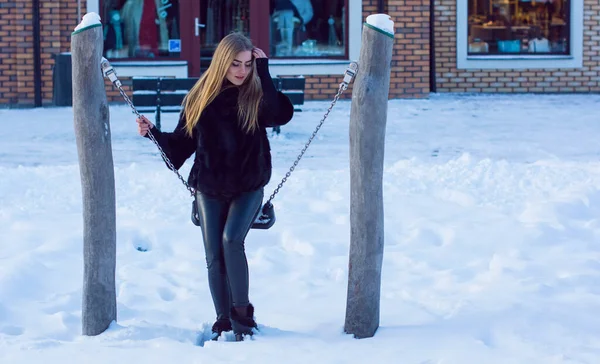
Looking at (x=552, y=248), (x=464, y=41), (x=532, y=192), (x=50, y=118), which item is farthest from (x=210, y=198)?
(x=464, y=41)

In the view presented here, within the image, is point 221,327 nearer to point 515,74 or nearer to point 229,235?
point 229,235

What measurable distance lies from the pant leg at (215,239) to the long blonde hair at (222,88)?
1.18ft

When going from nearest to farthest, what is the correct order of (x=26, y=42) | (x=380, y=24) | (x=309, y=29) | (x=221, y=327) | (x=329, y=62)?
1. (x=380, y=24)
2. (x=221, y=327)
3. (x=26, y=42)
4. (x=329, y=62)
5. (x=309, y=29)

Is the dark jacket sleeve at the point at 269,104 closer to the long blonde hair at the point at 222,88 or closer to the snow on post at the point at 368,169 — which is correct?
the long blonde hair at the point at 222,88

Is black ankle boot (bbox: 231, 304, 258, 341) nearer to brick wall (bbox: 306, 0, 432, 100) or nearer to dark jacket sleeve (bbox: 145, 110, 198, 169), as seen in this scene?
dark jacket sleeve (bbox: 145, 110, 198, 169)

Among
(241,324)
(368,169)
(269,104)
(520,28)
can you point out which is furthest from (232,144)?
(520,28)

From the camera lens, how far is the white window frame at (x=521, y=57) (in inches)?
733

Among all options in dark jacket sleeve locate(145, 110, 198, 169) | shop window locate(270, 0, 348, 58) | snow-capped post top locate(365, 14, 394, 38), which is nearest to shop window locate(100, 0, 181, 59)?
shop window locate(270, 0, 348, 58)

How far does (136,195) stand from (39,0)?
Answer: 886 cm

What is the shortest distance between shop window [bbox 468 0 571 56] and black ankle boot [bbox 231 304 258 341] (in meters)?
14.7

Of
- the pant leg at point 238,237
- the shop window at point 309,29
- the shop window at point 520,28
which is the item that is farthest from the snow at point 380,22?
the shop window at point 520,28

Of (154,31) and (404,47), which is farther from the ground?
(154,31)

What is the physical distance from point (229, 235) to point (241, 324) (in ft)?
1.45

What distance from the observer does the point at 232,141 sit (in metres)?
4.88
